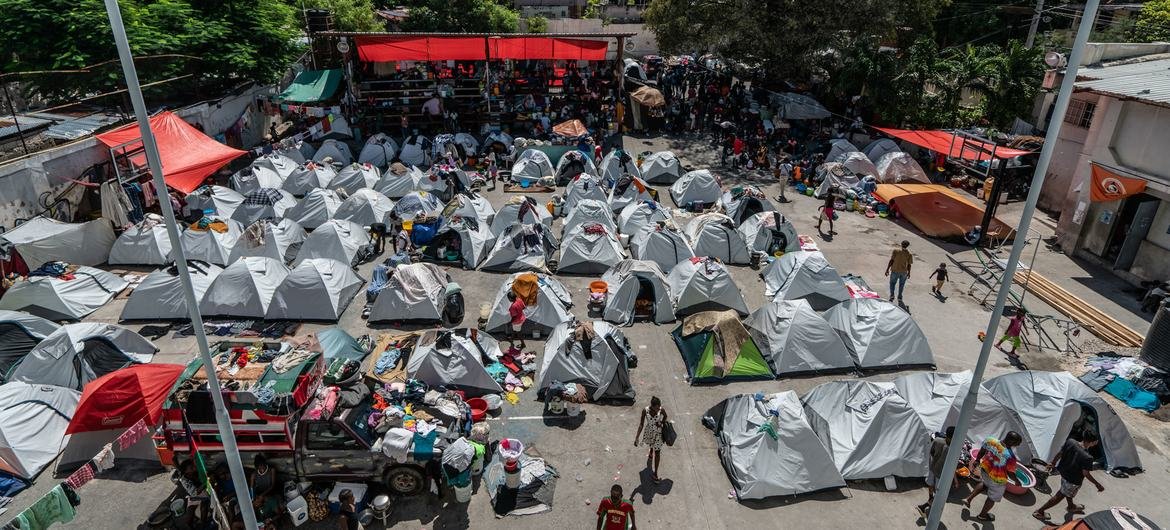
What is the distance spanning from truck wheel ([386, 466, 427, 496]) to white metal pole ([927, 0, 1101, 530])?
7156 mm

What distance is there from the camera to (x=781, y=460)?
10.2 meters

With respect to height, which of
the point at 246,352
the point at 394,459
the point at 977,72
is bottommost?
the point at 394,459

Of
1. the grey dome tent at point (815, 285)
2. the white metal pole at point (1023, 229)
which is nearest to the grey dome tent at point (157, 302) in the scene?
the grey dome tent at point (815, 285)

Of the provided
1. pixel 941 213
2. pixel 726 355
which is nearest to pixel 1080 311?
pixel 941 213

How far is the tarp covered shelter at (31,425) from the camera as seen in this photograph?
10.2 meters

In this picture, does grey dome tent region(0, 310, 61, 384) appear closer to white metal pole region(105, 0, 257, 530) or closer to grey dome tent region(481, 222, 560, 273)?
white metal pole region(105, 0, 257, 530)

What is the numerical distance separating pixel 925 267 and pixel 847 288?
4164mm

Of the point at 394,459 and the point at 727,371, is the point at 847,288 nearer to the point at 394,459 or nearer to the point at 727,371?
the point at 727,371

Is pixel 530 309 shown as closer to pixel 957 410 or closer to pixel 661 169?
pixel 957 410

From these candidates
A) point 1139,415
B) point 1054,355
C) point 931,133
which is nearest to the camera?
point 1139,415

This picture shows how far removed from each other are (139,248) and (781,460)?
17191 mm

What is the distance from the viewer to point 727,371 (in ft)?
42.2

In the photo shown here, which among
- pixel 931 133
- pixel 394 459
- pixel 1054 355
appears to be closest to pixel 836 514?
pixel 394 459

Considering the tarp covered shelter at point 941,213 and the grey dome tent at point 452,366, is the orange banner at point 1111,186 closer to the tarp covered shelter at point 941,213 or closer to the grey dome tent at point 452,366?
the tarp covered shelter at point 941,213
